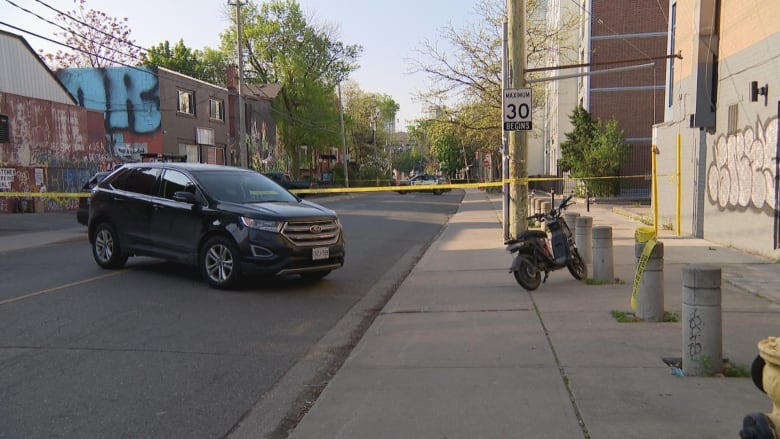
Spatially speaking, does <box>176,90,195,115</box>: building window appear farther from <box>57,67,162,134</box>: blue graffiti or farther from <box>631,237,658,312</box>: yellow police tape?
<box>631,237,658,312</box>: yellow police tape

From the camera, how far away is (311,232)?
8.84 metres

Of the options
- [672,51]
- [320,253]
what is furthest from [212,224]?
[672,51]

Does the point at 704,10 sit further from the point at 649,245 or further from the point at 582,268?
the point at 649,245

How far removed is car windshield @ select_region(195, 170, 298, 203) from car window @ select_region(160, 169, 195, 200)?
0.19 metres

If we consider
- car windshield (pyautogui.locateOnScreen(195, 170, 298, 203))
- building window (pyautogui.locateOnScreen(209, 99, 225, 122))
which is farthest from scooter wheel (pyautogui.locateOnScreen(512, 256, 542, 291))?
building window (pyautogui.locateOnScreen(209, 99, 225, 122))

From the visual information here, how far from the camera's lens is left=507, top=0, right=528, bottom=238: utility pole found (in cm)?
1300

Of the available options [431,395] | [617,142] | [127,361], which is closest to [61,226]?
[127,361]

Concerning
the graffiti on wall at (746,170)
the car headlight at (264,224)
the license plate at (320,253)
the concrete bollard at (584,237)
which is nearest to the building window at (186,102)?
the car headlight at (264,224)

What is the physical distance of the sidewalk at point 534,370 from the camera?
405 cm

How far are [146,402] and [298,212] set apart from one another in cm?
449

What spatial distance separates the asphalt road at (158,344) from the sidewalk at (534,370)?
0.55 m

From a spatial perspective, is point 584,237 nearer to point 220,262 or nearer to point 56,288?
point 220,262

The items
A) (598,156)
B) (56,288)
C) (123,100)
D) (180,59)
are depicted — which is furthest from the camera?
(180,59)

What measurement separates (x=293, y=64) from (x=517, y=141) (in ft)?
135
